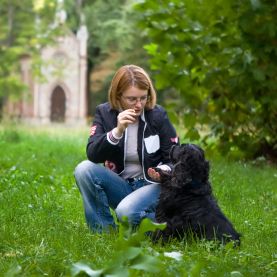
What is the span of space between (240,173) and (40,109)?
39.3 m

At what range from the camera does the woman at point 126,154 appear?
5.39m

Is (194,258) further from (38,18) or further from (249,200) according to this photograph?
(38,18)

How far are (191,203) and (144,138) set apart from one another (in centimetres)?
89

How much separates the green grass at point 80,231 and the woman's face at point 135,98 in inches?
39.5

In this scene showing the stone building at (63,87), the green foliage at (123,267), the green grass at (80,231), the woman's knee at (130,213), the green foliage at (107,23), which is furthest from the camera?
the stone building at (63,87)

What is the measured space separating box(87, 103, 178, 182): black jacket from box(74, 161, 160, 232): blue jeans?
0.36 ft

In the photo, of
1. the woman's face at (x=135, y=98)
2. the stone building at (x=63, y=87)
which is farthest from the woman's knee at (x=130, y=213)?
the stone building at (x=63, y=87)

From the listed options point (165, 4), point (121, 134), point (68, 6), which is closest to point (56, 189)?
point (121, 134)

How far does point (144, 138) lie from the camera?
18.2 ft

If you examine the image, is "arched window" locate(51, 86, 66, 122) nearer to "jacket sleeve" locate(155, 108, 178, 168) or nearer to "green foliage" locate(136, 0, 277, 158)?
"green foliage" locate(136, 0, 277, 158)

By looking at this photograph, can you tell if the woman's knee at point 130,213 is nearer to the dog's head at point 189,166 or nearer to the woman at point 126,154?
the woman at point 126,154

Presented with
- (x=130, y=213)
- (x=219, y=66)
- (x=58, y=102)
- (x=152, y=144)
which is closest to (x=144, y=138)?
(x=152, y=144)

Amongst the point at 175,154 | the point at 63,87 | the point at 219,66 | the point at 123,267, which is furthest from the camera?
the point at 63,87

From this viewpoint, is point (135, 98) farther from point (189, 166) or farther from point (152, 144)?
point (189, 166)
